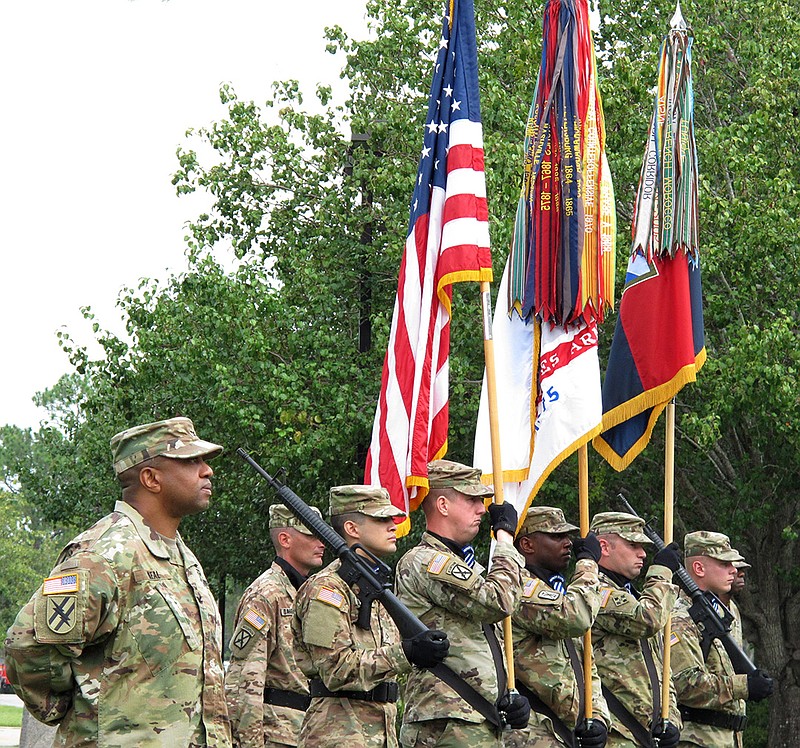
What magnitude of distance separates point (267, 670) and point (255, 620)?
0.31 metres

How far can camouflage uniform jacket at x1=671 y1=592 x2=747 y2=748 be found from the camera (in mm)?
8359

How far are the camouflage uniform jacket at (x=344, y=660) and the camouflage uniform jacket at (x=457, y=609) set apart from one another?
0.18 meters

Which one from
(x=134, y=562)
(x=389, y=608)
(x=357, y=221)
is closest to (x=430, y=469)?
(x=389, y=608)

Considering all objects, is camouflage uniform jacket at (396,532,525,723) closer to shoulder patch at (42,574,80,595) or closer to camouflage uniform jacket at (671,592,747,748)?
shoulder patch at (42,574,80,595)

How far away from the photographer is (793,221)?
14.1 metres

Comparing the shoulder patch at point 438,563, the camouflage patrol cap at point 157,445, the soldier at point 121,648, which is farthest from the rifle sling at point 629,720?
the camouflage patrol cap at point 157,445

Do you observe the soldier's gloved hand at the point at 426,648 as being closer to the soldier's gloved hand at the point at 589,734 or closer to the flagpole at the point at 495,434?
the flagpole at the point at 495,434

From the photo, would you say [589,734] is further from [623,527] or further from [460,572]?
[623,527]

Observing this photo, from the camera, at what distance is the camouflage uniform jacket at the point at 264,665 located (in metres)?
7.23

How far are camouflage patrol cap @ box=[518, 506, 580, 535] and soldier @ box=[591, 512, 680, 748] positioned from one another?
0.62 m

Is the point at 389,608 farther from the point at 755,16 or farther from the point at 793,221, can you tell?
the point at 755,16

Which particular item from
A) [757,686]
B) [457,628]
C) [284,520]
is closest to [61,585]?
[457,628]

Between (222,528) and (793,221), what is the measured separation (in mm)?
9358

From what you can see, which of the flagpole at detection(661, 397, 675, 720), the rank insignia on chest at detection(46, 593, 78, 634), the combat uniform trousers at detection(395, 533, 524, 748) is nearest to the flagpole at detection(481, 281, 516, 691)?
the combat uniform trousers at detection(395, 533, 524, 748)
